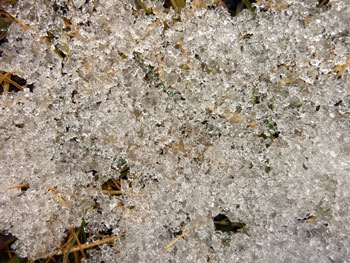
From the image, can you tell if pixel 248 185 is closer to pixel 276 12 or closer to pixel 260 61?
pixel 260 61

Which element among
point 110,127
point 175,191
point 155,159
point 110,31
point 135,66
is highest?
point 110,31

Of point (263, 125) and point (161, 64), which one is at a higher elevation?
point (161, 64)

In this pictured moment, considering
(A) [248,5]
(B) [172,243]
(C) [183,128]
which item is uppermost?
(A) [248,5]

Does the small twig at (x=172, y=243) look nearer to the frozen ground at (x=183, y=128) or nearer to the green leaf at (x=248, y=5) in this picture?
the frozen ground at (x=183, y=128)

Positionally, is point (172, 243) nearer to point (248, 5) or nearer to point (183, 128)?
point (183, 128)

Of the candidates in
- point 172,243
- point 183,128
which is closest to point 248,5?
point 183,128

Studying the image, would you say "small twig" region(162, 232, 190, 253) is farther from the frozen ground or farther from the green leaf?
the green leaf

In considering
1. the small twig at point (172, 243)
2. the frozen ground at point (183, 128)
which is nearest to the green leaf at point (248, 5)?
the frozen ground at point (183, 128)

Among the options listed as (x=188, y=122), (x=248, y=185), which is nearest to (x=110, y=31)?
(x=188, y=122)

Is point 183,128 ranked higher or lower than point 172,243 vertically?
higher
